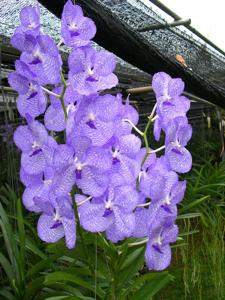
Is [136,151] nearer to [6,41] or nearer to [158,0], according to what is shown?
[158,0]

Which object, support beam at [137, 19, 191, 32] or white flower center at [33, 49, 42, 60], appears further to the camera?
support beam at [137, 19, 191, 32]

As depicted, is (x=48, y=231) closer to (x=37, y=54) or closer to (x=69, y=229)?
(x=69, y=229)

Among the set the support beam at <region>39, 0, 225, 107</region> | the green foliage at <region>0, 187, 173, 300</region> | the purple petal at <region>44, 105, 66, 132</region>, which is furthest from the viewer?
the support beam at <region>39, 0, 225, 107</region>

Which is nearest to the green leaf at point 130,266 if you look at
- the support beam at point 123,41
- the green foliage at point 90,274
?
the green foliage at point 90,274

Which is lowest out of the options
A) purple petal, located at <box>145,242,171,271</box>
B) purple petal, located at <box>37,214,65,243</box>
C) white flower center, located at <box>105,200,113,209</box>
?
purple petal, located at <box>145,242,171,271</box>

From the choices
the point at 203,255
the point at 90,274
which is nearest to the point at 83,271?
the point at 90,274

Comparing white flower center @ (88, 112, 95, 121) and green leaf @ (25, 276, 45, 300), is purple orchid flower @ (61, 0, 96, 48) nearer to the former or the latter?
white flower center @ (88, 112, 95, 121)

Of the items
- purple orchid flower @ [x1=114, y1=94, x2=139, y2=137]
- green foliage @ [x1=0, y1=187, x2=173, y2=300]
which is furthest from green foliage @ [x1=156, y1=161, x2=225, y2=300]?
purple orchid flower @ [x1=114, y1=94, x2=139, y2=137]

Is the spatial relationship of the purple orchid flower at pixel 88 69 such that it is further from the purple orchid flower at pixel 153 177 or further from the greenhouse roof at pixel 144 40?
the greenhouse roof at pixel 144 40
